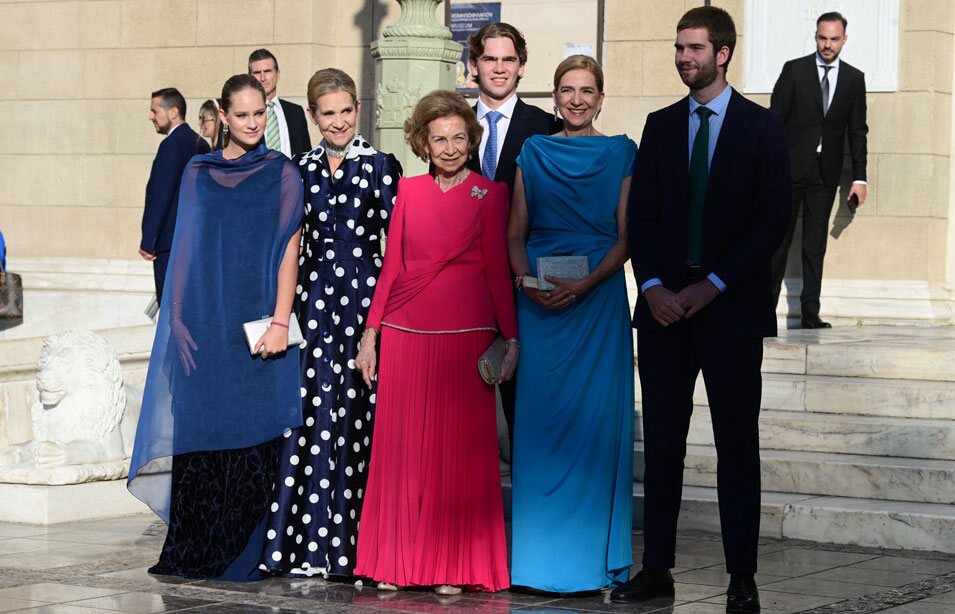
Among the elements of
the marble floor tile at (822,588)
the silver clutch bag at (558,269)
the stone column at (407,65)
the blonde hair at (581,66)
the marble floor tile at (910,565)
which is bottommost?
the marble floor tile at (910,565)

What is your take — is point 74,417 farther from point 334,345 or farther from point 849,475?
point 849,475

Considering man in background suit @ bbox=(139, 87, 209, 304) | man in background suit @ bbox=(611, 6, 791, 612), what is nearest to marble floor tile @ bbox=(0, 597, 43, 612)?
man in background suit @ bbox=(611, 6, 791, 612)

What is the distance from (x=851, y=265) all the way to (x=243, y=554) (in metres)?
6.54

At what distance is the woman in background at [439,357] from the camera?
6.43 meters

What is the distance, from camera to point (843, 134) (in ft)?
37.4

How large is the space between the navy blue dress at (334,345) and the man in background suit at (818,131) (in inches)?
203

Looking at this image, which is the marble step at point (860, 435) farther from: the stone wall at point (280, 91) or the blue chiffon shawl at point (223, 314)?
the stone wall at point (280, 91)

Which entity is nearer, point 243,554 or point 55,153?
point 243,554

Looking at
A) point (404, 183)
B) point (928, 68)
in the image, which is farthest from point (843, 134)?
point (404, 183)

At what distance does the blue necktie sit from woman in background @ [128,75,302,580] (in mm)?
884

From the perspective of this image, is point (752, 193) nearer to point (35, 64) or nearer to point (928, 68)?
point (928, 68)

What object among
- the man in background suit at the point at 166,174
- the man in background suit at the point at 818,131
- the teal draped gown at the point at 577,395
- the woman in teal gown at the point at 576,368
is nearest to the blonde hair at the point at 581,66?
the woman in teal gown at the point at 576,368

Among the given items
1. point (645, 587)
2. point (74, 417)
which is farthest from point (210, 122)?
point (645, 587)

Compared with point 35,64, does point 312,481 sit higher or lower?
lower
